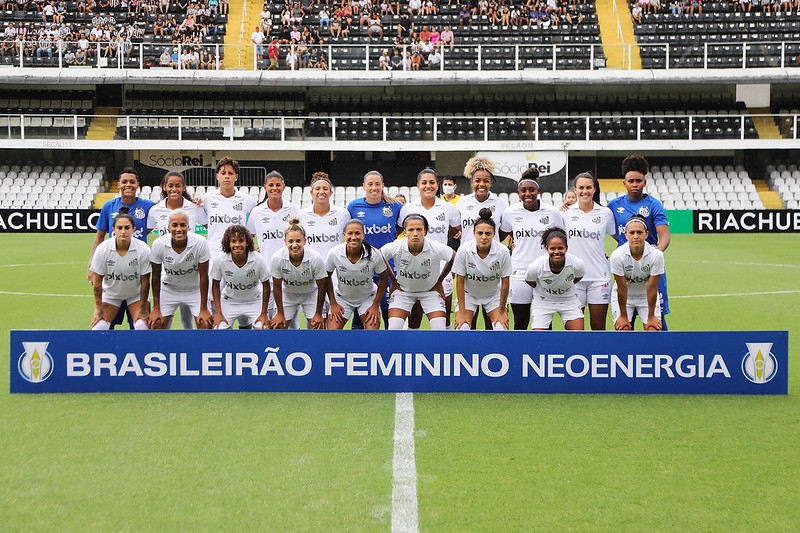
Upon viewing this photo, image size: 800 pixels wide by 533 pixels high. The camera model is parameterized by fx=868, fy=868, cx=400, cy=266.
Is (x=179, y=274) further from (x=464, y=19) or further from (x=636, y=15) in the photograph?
(x=636, y=15)

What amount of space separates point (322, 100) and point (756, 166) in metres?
16.8

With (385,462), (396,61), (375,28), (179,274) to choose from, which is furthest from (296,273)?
(375,28)

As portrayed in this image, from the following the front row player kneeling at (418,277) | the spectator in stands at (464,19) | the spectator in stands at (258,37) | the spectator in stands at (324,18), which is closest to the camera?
the front row player kneeling at (418,277)

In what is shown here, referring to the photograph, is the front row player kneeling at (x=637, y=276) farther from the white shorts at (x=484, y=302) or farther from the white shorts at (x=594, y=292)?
the white shorts at (x=484, y=302)

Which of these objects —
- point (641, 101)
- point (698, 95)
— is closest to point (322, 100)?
point (641, 101)

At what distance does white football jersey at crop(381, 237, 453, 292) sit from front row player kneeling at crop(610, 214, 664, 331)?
1388 mm

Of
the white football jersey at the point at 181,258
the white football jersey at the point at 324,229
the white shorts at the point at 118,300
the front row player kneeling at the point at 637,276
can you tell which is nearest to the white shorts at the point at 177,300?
the white football jersey at the point at 181,258

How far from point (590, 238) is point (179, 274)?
3507 millimetres

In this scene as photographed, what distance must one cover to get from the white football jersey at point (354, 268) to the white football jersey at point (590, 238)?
1.67m

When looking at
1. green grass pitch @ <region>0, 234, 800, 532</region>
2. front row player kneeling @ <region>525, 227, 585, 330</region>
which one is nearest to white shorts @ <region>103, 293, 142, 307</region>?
green grass pitch @ <region>0, 234, 800, 532</region>

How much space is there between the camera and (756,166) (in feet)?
108

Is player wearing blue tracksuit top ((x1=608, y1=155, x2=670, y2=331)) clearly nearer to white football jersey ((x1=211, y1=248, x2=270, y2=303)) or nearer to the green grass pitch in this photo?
the green grass pitch

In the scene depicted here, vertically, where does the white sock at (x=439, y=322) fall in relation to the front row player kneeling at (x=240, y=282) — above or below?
below

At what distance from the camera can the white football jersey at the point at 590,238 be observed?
7395 millimetres
